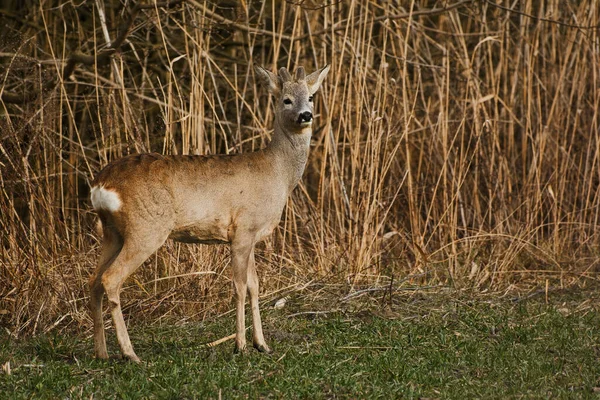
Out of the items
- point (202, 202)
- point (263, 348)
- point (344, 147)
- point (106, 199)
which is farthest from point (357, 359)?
point (344, 147)

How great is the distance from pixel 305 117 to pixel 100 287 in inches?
55.3

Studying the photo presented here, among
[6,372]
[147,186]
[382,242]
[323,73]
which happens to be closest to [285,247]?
[382,242]

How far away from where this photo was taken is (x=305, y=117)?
17.0ft

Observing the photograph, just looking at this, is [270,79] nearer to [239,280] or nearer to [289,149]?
[289,149]

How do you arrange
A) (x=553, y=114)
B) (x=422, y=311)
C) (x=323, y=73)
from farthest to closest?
1. (x=553, y=114)
2. (x=422, y=311)
3. (x=323, y=73)

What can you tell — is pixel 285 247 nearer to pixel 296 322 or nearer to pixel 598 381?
pixel 296 322

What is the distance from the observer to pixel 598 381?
4.75 meters

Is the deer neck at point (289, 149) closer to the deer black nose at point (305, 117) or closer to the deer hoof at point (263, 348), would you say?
the deer black nose at point (305, 117)

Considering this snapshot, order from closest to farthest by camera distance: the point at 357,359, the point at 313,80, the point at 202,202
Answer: the point at 202,202 → the point at 357,359 → the point at 313,80

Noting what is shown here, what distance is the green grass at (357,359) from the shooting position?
174 inches

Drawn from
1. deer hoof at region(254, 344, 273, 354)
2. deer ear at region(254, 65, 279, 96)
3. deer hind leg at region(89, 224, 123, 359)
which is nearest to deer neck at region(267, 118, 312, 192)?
deer ear at region(254, 65, 279, 96)

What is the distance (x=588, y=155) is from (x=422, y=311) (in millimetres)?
2578

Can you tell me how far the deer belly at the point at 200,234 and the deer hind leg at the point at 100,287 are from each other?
30cm

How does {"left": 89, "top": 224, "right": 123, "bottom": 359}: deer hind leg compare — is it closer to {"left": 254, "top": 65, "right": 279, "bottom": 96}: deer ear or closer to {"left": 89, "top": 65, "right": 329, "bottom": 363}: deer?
{"left": 89, "top": 65, "right": 329, "bottom": 363}: deer
